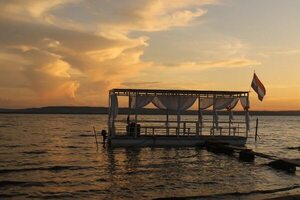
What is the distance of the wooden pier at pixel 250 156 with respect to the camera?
22.8m

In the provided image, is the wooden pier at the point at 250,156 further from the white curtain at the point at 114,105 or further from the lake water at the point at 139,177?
the white curtain at the point at 114,105

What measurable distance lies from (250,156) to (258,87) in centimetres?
662

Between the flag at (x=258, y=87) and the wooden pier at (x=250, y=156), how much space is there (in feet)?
14.6

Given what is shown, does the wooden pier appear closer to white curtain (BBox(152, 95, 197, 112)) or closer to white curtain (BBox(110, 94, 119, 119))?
white curtain (BBox(152, 95, 197, 112))

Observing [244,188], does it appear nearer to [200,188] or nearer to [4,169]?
[200,188]

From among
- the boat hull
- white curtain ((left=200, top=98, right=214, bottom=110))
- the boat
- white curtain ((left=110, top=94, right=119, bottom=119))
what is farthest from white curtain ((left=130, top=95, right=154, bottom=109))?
white curtain ((left=200, top=98, right=214, bottom=110))

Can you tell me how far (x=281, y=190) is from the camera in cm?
1811

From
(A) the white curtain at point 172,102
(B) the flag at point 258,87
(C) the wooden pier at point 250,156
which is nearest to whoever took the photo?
(C) the wooden pier at point 250,156

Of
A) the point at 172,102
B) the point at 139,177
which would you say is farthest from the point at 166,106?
the point at 139,177

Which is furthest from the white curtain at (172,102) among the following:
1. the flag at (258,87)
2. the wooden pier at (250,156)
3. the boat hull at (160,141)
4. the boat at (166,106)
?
the flag at (258,87)

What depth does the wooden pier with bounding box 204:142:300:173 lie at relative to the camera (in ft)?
75.0

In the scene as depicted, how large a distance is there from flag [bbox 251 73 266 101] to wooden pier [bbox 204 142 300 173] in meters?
4.44

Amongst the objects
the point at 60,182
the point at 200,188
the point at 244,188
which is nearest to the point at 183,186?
the point at 200,188

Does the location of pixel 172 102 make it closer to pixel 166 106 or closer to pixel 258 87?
pixel 166 106
